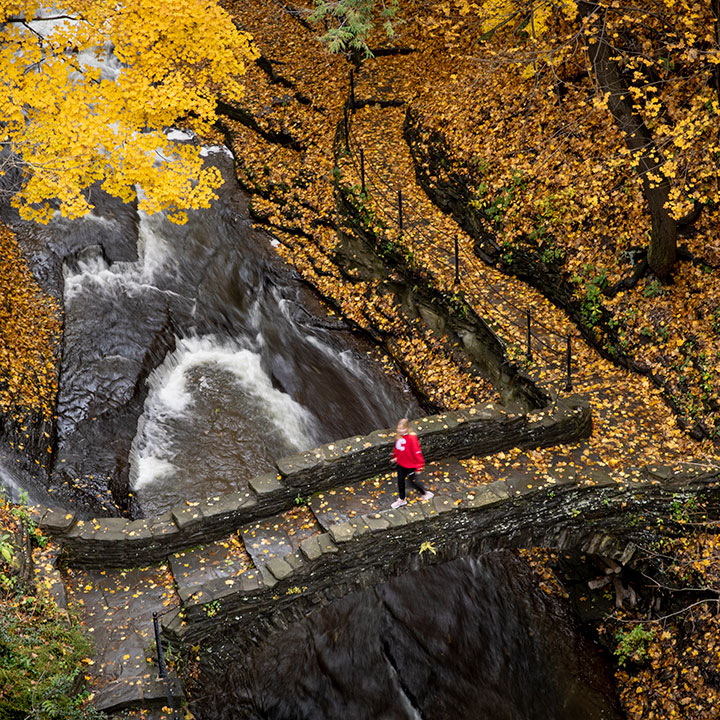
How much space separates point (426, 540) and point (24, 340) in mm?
9780

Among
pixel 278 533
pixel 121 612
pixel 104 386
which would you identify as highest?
pixel 104 386

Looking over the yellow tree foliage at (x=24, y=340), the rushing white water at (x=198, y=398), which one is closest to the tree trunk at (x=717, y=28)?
the rushing white water at (x=198, y=398)

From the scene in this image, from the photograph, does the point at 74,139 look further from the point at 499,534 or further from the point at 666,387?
the point at 666,387

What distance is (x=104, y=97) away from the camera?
1232 cm

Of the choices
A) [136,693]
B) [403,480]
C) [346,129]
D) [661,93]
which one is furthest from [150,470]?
[661,93]

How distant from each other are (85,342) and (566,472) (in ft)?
36.3

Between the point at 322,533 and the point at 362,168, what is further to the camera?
the point at 362,168

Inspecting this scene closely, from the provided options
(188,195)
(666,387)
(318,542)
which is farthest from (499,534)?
(188,195)

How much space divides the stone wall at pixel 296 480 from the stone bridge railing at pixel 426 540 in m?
1.02

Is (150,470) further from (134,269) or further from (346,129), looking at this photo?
(346,129)

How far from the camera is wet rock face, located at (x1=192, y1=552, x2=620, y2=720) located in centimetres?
1065

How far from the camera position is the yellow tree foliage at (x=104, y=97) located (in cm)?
1145

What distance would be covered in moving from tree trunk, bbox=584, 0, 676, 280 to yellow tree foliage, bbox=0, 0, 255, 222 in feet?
24.8

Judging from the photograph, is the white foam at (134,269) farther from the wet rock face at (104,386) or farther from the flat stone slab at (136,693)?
the flat stone slab at (136,693)
